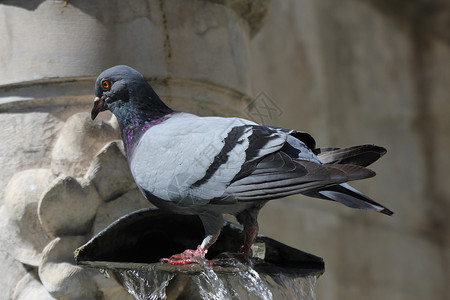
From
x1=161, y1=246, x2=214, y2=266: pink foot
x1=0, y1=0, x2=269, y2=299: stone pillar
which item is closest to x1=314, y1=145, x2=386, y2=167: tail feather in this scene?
x1=161, y1=246, x2=214, y2=266: pink foot

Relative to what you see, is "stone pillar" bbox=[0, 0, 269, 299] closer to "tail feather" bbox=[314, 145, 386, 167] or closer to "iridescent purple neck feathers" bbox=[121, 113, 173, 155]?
"iridescent purple neck feathers" bbox=[121, 113, 173, 155]

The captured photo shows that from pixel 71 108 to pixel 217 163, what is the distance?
1.94 ft

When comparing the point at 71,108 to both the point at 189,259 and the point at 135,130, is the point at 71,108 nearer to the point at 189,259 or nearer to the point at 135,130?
the point at 135,130

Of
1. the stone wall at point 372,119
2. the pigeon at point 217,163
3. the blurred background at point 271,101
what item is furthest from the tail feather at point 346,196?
the stone wall at point 372,119

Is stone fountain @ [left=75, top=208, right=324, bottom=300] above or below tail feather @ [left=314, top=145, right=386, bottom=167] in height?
below

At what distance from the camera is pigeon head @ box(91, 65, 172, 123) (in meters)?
1.57

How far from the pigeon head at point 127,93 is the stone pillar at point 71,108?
208mm

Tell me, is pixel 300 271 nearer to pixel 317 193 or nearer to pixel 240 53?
pixel 317 193

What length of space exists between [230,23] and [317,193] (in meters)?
0.74

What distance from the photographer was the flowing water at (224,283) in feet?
4.82

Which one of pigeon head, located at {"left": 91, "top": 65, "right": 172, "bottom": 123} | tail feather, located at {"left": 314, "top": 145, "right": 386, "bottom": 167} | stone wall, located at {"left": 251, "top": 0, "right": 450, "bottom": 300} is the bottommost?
stone wall, located at {"left": 251, "top": 0, "right": 450, "bottom": 300}

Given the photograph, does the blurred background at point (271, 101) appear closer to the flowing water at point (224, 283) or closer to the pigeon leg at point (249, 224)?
the flowing water at point (224, 283)

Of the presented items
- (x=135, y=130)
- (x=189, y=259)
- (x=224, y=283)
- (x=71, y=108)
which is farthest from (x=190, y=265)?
(x=71, y=108)

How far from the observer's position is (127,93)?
61.9 inches
